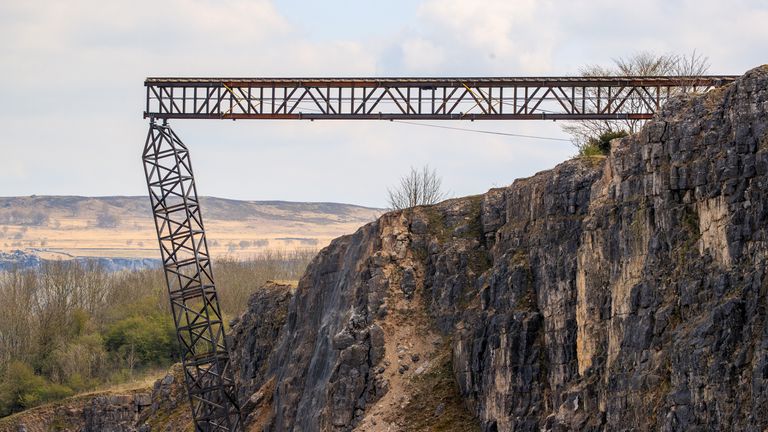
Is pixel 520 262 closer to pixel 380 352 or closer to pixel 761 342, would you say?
pixel 380 352

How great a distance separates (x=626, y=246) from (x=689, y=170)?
11.9ft

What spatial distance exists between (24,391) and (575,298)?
2300 inches

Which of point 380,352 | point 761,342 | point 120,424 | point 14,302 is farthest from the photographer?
point 14,302

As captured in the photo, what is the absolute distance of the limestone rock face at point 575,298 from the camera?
38969mm

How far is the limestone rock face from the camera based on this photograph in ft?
128

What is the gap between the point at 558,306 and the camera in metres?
49.1

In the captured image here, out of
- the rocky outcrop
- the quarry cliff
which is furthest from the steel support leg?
the rocky outcrop

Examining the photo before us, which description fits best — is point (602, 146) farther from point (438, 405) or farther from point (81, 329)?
point (81, 329)

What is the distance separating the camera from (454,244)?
59125 mm

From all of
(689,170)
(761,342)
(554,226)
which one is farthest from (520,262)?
(761,342)

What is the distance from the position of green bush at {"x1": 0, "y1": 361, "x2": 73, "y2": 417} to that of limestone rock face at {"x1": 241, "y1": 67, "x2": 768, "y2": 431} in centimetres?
3423

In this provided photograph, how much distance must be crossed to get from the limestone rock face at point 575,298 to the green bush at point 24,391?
34227 millimetres

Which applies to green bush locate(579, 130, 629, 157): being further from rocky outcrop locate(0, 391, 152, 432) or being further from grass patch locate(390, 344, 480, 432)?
rocky outcrop locate(0, 391, 152, 432)

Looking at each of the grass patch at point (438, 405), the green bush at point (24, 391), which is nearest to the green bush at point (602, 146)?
the grass patch at point (438, 405)
